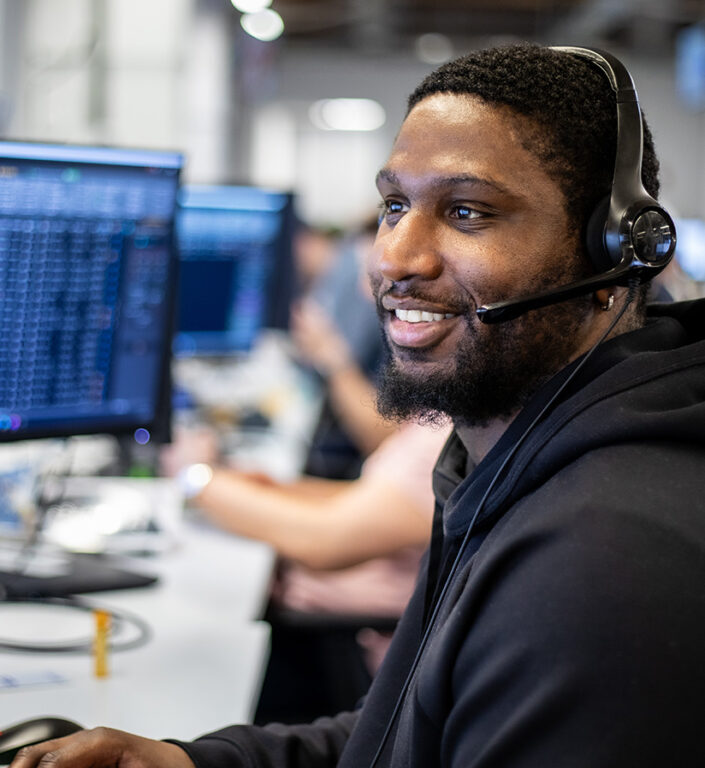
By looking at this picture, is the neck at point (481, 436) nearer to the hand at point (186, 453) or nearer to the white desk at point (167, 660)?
the white desk at point (167, 660)

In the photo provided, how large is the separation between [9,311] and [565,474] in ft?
2.96

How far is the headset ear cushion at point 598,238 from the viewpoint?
2.89 feet

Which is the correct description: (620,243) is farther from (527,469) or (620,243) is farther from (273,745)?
(273,745)

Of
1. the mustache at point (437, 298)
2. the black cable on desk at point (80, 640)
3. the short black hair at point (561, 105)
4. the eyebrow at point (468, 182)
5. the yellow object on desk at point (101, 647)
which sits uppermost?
the short black hair at point (561, 105)

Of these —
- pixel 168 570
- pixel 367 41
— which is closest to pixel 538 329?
pixel 168 570

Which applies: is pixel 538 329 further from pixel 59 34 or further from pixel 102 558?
pixel 59 34

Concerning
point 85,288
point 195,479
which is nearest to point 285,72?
point 195,479

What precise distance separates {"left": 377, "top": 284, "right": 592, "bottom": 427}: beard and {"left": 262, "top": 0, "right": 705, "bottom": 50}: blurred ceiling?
8.17m

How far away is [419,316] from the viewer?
3.04 ft

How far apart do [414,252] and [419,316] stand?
0.06 metres

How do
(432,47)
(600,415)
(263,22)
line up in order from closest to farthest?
1. (600,415)
2. (263,22)
3. (432,47)

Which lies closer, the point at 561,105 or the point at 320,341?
the point at 561,105

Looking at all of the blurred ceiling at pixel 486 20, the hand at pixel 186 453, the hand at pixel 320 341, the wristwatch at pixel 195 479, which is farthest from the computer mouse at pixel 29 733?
the blurred ceiling at pixel 486 20

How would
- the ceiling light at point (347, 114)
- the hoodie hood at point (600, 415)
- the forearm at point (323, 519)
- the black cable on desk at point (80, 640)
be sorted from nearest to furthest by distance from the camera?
the hoodie hood at point (600, 415) < the black cable on desk at point (80, 640) < the forearm at point (323, 519) < the ceiling light at point (347, 114)
